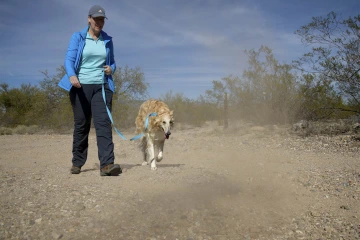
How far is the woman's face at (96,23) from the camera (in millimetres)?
5508

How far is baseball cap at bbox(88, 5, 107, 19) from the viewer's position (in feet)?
17.8

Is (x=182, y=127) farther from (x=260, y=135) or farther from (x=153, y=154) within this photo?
(x=153, y=154)

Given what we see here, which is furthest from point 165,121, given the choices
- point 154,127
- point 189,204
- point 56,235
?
point 56,235

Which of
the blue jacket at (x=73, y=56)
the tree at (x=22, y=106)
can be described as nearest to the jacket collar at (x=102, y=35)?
the blue jacket at (x=73, y=56)

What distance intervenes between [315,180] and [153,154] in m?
3.29

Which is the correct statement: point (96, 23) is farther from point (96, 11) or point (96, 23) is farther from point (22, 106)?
point (22, 106)

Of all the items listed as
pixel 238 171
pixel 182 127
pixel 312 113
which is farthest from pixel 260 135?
pixel 182 127

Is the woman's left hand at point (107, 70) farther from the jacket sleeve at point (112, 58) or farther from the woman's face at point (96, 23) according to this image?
the woman's face at point (96, 23)

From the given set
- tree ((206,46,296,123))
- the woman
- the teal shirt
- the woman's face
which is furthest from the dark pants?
tree ((206,46,296,123))

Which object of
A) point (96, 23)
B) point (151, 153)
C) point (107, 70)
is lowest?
point (151, 153)

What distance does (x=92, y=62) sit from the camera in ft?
18.6

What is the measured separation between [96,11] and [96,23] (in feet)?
0.65

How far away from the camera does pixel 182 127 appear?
25219 mm

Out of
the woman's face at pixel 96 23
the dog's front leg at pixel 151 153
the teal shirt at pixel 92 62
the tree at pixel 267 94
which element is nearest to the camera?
the woman's face at pixel 96 23
